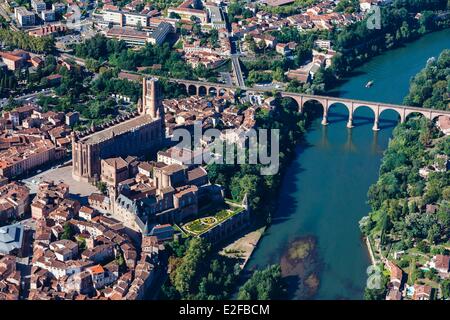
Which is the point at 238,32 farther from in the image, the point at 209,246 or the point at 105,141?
the point at 209,246

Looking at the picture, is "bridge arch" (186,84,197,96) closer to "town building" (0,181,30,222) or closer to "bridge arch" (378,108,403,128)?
"bridge arch" (378,108,403,128)

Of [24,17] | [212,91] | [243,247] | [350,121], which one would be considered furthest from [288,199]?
[24,17]

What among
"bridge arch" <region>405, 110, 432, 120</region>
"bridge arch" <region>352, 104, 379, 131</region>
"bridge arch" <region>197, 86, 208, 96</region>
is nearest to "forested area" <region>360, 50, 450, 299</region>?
"bridge arch" <region>405, 110, 432, 120</region>

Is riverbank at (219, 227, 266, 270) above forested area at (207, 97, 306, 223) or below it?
below

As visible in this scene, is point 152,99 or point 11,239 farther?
point 152,99

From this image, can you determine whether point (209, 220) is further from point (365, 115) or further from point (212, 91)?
point (365, 115)

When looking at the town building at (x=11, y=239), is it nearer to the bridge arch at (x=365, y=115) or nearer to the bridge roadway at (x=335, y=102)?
the bridge roadway at (x=335, y=102)
